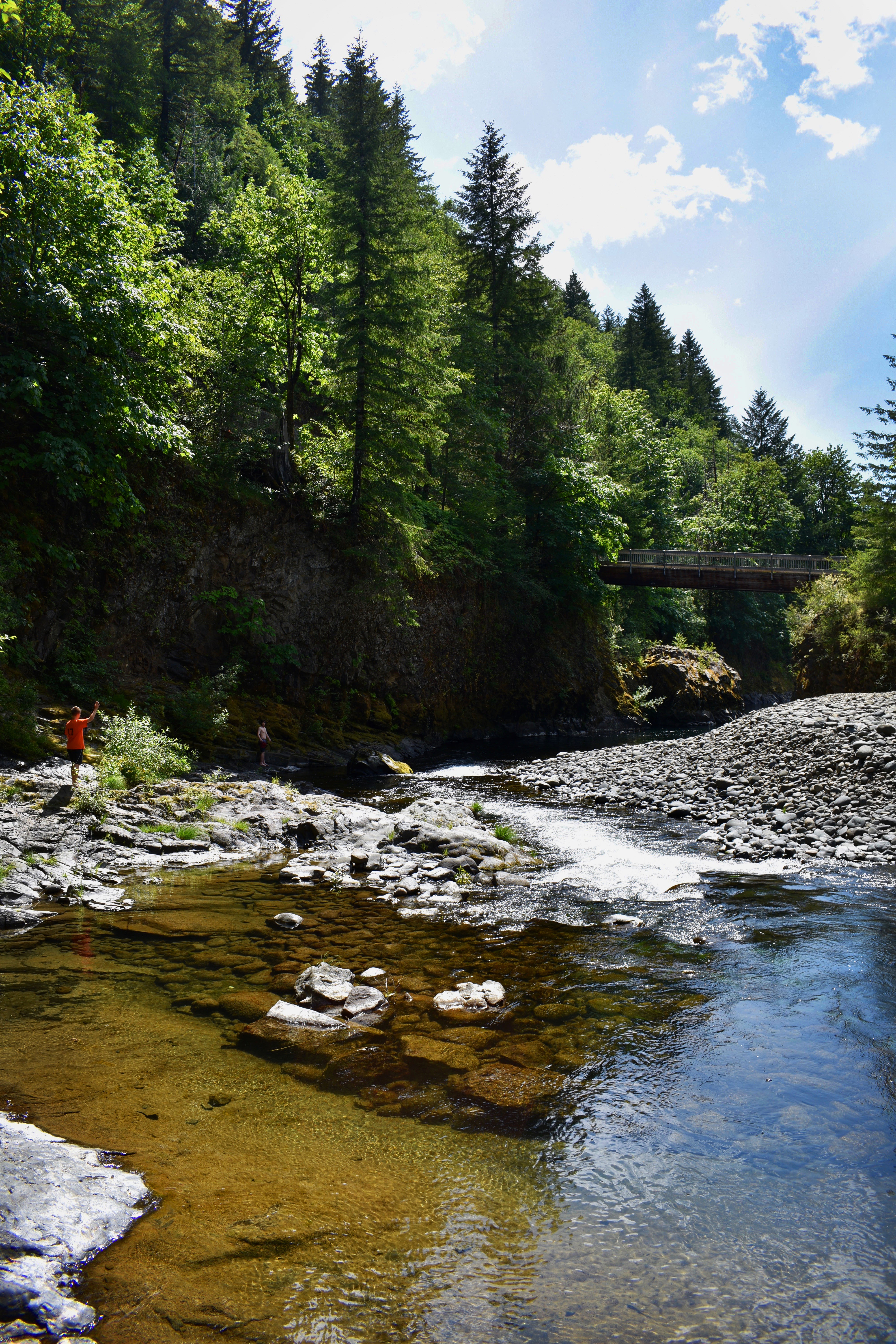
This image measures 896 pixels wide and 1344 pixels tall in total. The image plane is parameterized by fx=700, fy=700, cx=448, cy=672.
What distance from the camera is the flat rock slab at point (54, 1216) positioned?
2.85 meters

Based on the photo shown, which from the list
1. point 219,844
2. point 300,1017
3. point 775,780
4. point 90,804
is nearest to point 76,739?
point 90,804

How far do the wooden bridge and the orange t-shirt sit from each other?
95.5 feet

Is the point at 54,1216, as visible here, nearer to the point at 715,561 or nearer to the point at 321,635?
the point at 321,635

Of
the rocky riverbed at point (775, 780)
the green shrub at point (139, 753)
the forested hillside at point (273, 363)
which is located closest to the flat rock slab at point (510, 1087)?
the rocky riverbed at point (775, 780)

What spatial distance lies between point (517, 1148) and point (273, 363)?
82.0ft

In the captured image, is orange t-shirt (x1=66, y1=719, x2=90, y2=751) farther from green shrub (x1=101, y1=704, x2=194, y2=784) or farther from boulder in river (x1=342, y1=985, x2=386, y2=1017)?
boulder in river (x1=342, y1=985, x2=386, y2=1017)

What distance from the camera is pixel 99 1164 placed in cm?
381

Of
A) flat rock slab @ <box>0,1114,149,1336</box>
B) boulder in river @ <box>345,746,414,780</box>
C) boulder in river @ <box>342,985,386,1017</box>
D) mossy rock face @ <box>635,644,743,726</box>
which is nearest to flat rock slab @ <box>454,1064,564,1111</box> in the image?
boulder in river @ <box>342,985,386,1017</box>

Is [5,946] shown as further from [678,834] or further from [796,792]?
[796,792]

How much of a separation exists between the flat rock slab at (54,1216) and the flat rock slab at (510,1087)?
219cm

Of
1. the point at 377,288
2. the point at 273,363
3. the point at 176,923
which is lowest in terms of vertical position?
the point at 176,923

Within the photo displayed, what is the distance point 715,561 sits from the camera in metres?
41.2

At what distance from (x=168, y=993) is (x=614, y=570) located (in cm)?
3499

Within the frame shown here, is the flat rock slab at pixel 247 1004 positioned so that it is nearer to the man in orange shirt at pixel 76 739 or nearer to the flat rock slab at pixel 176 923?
the flat rock slab at pixel 176 923
